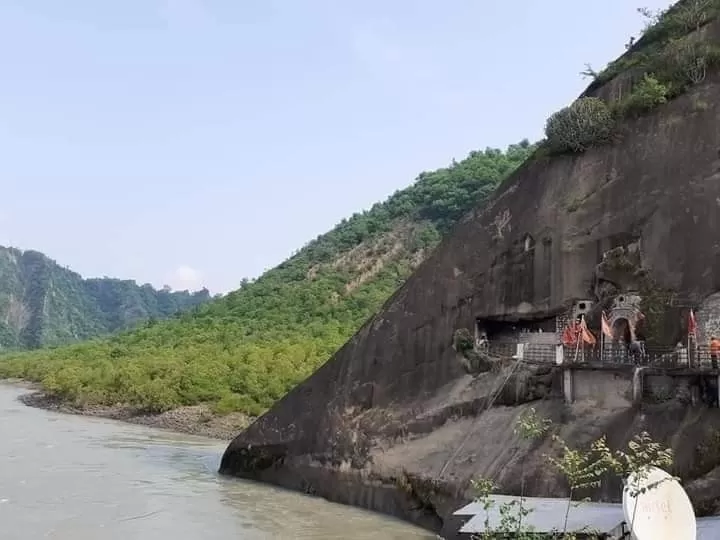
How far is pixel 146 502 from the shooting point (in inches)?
964

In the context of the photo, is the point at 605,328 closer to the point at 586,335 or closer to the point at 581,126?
the point at 586,335

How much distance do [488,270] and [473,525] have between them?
34.5 feet

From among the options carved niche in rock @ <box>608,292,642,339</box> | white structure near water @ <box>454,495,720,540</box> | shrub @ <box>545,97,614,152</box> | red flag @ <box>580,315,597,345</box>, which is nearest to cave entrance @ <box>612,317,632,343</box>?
carved niche in rock @ <box>608,292,642,339</box>

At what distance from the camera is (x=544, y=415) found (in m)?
19.5

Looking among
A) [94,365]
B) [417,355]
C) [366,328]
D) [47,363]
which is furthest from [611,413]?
[47,363]

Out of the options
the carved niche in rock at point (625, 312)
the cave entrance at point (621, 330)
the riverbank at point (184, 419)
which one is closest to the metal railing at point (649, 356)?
the cave entrance at point (621, 330)

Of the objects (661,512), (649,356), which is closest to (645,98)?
(649,356)

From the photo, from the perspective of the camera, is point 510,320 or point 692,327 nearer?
point 692,327

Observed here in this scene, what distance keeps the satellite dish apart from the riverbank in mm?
36330

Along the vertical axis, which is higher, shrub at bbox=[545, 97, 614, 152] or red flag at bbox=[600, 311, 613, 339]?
shrub at bbox=[545, 97, 614, 152]

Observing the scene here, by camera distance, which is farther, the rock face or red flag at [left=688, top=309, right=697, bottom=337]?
the rock face

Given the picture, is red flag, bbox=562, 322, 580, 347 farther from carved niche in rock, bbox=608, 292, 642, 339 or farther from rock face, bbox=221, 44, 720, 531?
carved niche in rock, bbox=608, 292, 642, 339

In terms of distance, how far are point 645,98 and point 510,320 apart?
7.45 meters

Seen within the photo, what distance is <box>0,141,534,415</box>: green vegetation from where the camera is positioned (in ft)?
170
